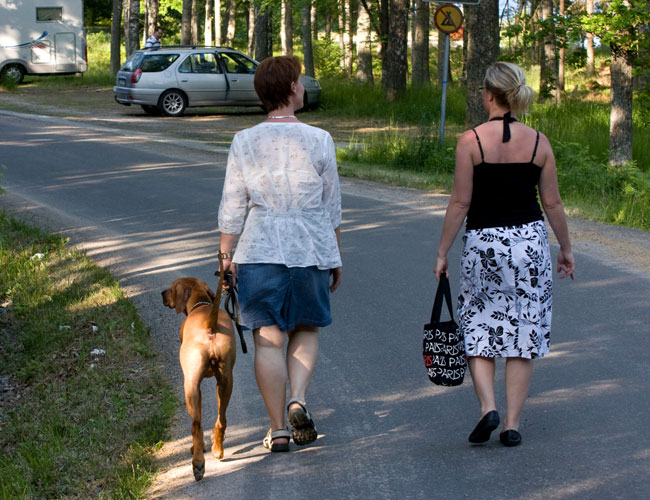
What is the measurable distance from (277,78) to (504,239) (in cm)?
133

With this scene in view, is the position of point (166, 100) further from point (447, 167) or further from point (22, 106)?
point (447, 167)

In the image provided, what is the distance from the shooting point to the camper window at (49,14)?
35719 mm

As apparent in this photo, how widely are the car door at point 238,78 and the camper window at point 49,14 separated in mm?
13500

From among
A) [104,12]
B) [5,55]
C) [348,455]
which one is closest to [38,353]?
[348,455]

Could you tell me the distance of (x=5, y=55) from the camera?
34.8 meters

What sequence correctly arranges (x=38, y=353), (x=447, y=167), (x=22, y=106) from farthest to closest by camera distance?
(x=22, y=106)
(x=447, y=167)
(x=38, y=353)

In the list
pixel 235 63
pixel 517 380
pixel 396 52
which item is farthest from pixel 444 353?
pixel 396 52

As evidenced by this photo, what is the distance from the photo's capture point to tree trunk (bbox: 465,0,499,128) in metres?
18.7

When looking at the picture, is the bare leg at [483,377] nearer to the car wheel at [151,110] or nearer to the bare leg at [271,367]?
the bare leg at [271,367]

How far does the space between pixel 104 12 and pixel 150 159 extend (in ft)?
186

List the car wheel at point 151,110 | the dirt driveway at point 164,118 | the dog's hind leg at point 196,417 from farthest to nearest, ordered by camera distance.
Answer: the car wheel at point 151,110 < the dirt driveway at point 164,118 < the dog's hind leg at point 196,417

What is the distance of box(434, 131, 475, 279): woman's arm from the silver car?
2058 cm

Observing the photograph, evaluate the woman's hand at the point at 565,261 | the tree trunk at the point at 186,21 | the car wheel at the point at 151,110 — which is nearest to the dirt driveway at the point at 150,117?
the car wheel at the point at 151,110

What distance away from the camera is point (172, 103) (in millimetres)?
24906
